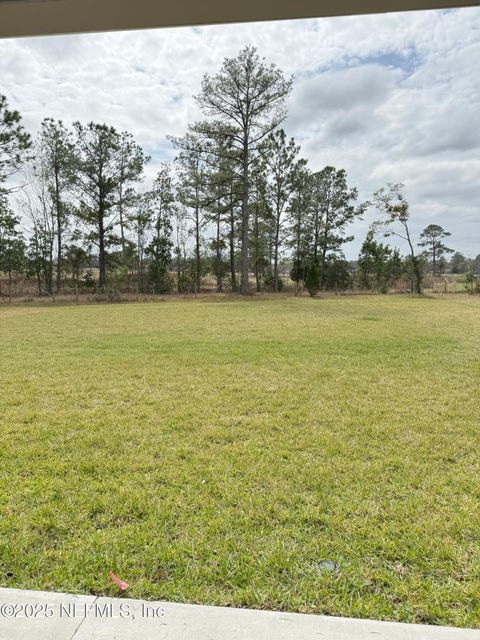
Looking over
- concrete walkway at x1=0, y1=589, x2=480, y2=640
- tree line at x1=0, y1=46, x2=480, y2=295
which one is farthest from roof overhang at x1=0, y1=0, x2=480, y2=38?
tree line at x1=0, y1=46, x2=480, y2=295

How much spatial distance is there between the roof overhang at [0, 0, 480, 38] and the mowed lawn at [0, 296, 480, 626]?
6.41 ft

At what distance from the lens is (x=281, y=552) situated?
1.35 m

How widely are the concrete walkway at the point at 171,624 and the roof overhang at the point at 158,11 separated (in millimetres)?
1928

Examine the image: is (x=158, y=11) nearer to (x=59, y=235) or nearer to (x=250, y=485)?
(x=250, y=485)

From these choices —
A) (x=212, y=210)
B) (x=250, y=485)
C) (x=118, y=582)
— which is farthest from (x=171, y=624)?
(x=212, y=210)

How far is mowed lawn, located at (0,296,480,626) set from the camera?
122 centimetres

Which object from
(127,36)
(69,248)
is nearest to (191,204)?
(69,248)

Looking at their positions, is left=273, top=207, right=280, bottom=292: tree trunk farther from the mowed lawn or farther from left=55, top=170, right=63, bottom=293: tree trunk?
the mowed lawn

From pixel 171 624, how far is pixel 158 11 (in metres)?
1.97

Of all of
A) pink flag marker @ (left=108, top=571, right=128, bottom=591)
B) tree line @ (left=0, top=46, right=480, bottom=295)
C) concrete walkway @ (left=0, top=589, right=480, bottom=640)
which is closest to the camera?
concrete walkway @ (left=0, top=589, right=480, bottom=640)

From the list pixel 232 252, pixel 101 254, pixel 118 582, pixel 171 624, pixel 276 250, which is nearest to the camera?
pixel 171 624

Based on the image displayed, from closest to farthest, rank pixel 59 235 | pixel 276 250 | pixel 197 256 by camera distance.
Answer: pixel 59 235
pixel 197 256
pixel 276 250

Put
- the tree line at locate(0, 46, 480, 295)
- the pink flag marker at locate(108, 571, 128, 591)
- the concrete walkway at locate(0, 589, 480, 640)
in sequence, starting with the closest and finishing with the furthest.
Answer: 1. the concrete walkway at locate(0, 589, 480, 640)
2. the pink flag marker at locate(108, 571, 128, 591)
3. the tree line at locate(0, 46, 480, 295)

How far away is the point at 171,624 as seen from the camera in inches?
39.9
